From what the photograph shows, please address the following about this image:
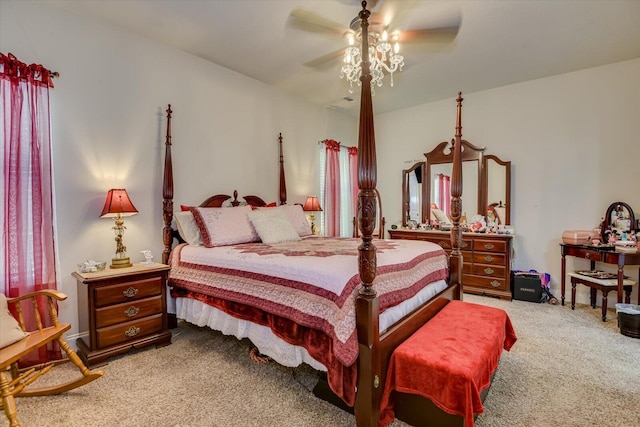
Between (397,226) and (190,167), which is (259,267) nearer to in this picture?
(190,167)

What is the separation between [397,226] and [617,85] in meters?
3.17

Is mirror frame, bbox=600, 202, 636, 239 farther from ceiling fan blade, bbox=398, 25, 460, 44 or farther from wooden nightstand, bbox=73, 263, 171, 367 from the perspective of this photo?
wooden nightstand, bbox=73, 263, 171, 367

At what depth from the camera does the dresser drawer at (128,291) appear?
7.85 ft

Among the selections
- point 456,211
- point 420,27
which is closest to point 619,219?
point 456,211

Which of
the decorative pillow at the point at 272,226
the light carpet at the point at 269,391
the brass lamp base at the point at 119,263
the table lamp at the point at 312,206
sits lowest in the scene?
the light carpet at the point at 269,391

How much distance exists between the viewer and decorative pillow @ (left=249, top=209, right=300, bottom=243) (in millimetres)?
3217

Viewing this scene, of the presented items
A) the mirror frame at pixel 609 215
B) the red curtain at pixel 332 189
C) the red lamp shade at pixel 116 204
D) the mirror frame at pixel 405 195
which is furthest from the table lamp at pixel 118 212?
the mirror frame at pixel 609 215

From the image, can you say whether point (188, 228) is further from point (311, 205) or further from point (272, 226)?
point (311, 205)

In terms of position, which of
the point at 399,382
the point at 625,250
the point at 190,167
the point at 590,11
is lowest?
the point at 399,382

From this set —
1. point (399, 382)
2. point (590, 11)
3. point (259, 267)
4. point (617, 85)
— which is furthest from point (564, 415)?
point (617, 85)

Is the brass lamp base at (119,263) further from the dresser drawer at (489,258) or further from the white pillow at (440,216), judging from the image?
the white pillow at (440,216)

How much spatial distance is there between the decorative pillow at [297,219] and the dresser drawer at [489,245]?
7.50 feet

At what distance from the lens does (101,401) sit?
1942mm

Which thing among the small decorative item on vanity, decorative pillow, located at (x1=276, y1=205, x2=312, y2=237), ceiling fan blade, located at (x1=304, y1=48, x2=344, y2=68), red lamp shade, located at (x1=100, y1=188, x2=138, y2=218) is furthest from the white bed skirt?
ceiling fan blade, located at (x1=304, y1=48, x2=344, y2=68)
